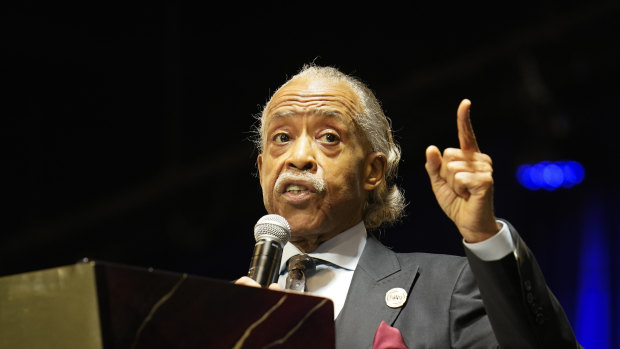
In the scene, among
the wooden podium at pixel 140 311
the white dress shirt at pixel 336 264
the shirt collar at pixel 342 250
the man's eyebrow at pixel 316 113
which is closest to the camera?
the wooden podium at pixel 140 311

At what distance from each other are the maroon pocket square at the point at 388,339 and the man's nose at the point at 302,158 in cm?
58

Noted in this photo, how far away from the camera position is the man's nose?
2287mm

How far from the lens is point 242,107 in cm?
510

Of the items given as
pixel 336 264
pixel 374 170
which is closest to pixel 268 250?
pixel 336 264

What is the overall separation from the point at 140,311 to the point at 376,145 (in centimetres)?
128

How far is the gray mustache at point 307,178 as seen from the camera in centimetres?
227

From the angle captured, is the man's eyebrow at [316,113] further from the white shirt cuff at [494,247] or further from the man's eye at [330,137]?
the white shirt cuff at [494,247]

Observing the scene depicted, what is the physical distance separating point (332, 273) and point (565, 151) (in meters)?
2.49

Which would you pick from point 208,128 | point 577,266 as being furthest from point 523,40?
point 208,128

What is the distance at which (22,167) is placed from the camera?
5.17 meters

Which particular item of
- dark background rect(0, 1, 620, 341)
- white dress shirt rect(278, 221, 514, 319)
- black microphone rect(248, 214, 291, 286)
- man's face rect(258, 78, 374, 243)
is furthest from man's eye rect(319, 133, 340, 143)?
dark background rect(0, 1, 620, 341)

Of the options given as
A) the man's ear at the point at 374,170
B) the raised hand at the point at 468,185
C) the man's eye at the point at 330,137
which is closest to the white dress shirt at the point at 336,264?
the man's ear at the point at 374,170

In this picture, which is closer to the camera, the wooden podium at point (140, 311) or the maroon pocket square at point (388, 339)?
the wooden podium at point (140, 311)

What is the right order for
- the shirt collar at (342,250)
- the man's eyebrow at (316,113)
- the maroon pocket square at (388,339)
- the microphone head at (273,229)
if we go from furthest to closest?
the man's eyebrow at (316,113) < the shirt collar at (342,250) < the microphone head at (273,229) < the maroon pocket square at (388,339)
